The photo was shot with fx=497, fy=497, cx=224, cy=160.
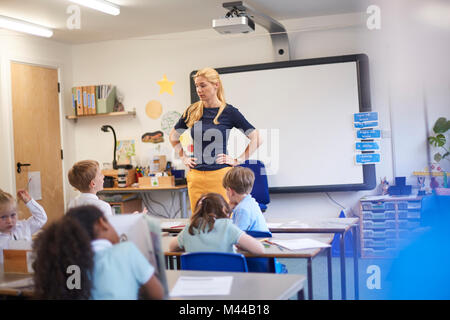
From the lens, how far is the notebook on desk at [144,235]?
143 centimetres

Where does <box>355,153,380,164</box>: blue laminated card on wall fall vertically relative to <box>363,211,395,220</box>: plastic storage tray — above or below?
above

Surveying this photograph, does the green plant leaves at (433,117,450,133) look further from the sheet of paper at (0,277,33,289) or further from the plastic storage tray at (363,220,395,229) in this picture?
the sheet of paper at (0,277,33,289)

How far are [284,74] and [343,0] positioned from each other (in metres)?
0.97

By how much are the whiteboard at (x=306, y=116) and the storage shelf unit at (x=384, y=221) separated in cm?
35

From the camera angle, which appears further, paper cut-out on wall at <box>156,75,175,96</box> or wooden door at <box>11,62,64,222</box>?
paper cut-out on wall at <box>156,75,175,96</box>

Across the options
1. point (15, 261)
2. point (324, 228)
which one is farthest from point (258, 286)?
point (324, 228)

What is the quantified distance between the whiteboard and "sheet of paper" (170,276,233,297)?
3.68 meters

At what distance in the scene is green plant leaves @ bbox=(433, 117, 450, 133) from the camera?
15.8ft

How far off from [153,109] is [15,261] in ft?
13.3

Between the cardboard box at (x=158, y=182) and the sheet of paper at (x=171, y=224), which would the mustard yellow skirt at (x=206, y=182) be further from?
Result: the cardboard box at (x=158, y=182)

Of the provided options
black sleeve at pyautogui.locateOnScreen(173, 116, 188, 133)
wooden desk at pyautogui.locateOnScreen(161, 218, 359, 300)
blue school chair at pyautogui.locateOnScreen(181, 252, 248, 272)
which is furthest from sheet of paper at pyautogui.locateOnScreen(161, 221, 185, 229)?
blue school chair at pyautogui.locateOnScreen(181, 252, 248, 272)

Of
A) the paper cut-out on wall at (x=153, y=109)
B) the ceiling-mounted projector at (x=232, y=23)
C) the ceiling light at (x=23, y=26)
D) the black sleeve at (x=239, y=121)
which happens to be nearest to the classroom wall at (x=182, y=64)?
the paper cut-out on wall at (x=153, y=109)

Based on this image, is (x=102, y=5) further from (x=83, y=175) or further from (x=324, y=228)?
(x=324, y=228)
